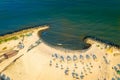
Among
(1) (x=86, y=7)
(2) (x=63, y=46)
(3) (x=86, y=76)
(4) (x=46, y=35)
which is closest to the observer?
(3) (x=86, y=76)

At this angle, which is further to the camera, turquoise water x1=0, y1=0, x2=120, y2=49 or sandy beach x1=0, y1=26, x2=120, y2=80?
turquoise water x1=0, y1=0, x2=120, y2=49

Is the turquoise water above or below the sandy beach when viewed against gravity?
above

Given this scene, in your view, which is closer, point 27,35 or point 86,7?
point 27,35

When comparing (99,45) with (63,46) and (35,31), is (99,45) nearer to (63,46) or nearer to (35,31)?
(63,46)

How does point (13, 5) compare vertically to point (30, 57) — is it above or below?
above

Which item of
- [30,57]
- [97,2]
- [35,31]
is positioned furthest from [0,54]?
[97,2]
